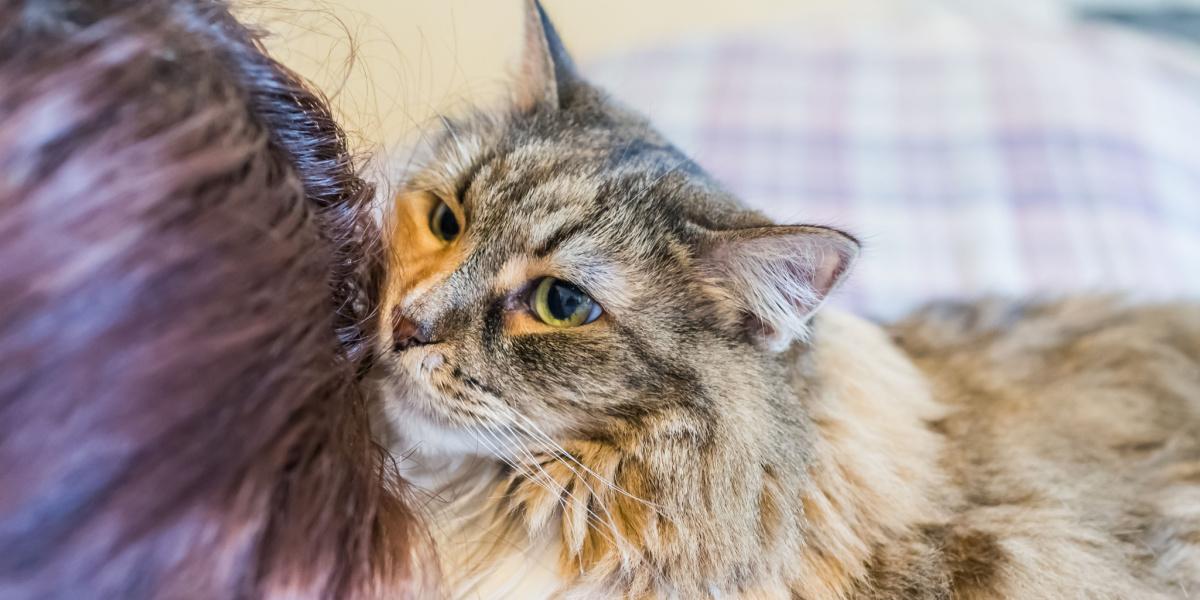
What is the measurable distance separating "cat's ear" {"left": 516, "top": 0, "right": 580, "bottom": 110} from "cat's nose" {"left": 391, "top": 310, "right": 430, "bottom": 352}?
0.39 m

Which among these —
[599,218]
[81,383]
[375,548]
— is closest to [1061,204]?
[599,218]

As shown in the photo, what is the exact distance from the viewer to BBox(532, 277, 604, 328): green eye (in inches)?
35.1

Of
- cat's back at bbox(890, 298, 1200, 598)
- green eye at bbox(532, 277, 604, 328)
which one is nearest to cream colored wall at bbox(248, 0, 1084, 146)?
green eye at bbox(532, 277, 604, 328)

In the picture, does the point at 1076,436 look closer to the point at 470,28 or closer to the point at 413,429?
the point at 413,429

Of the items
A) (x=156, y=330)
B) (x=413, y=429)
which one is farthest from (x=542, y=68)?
(x=156, y=330)

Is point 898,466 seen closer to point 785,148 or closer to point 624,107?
point 624,107

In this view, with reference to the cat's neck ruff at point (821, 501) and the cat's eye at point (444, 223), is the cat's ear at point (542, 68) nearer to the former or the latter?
the cat's eye at point (444, 223)

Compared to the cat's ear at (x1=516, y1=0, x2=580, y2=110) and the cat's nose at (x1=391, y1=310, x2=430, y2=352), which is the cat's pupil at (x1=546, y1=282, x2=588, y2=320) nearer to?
the cat's nose at (x1=391, y1=310, x2=430, y2=352)

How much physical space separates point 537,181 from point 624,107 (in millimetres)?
336

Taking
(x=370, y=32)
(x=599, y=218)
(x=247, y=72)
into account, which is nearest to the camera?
(x=247, y=72)

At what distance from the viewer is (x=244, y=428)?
52 cm

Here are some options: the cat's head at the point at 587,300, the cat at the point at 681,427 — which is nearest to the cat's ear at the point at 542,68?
the cat at the point at 681,427

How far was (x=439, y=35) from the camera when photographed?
1.63 metres

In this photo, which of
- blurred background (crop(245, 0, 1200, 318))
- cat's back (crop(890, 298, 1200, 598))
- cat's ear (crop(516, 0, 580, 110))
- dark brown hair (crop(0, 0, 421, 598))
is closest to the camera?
dark brown hair (crop(0, 0, 421, 598))
